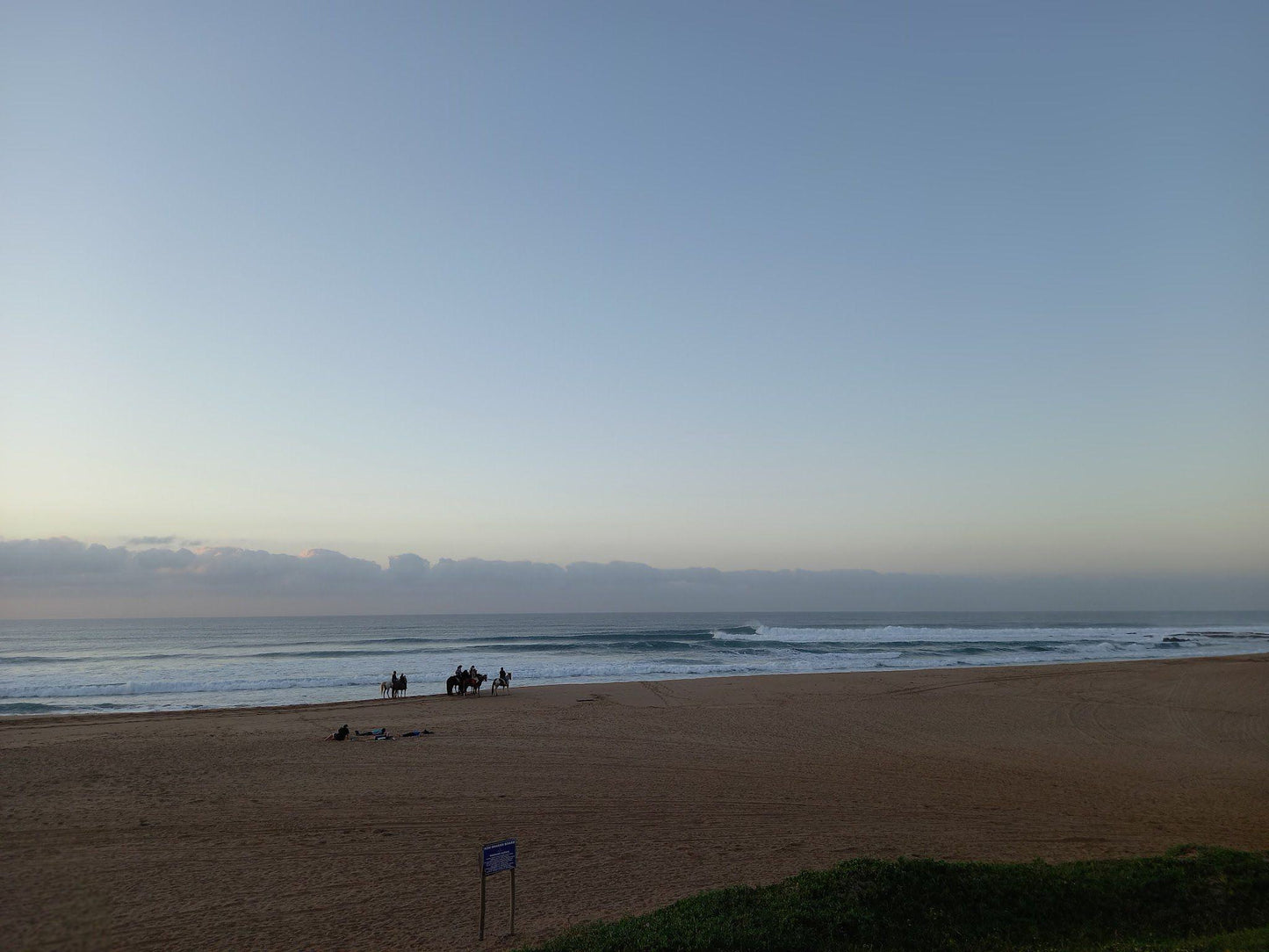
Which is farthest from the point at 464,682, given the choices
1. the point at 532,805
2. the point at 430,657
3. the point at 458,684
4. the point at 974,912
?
the point at 430,657

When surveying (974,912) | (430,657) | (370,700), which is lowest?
(430,657)

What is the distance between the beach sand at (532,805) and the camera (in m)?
7.60

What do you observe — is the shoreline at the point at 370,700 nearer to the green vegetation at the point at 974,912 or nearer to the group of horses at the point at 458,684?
the group of horses at the point at 458,684

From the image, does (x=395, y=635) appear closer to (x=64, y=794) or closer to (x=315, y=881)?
(x=64, y=794)

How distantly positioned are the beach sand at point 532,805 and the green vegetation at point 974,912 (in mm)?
1227

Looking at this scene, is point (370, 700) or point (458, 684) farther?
point (458, 684)

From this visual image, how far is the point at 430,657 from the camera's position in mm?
42938

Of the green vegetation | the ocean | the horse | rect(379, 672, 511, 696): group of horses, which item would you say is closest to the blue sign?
the green vegetation

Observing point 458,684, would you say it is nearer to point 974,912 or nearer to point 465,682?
→ point 465,682

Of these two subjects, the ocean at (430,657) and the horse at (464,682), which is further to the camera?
the ocean at (430,657)

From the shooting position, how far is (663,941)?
5922mm

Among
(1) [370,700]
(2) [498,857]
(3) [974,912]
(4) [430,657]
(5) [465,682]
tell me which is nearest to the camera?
(2) [498,857]

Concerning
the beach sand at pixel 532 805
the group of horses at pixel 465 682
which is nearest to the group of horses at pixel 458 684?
the group of horses at pixel 465 682

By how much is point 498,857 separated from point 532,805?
16.7 ft
